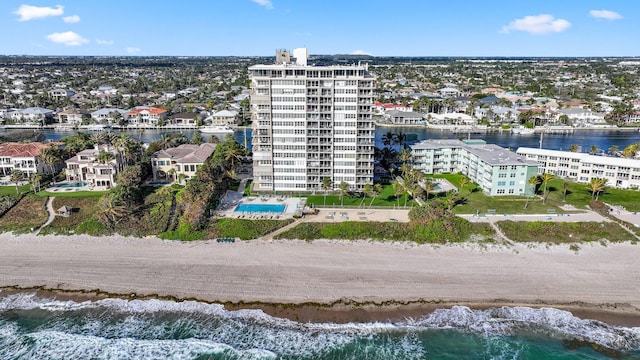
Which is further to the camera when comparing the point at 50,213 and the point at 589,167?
the point at 589,167

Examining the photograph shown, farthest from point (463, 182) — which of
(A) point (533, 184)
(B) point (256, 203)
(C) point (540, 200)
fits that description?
(B) point (256, 203)

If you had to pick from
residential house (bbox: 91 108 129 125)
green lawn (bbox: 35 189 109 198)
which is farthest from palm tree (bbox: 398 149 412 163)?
residential house (bbox: 91 108 129 125)

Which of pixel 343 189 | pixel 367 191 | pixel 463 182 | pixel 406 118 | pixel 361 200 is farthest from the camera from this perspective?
pixel 406 118

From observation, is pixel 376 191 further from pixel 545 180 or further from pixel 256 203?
pixel 545 180

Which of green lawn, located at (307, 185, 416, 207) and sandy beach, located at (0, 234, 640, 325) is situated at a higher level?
green lawn, located at (307, 185, 416, 207)

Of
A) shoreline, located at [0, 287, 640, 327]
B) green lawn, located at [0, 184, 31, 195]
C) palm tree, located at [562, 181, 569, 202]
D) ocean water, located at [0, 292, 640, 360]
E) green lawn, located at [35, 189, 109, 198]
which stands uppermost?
green lawn, located at [0, 184, 31, 195]

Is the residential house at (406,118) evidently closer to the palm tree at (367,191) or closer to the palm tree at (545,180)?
the palm tree at (545,180)

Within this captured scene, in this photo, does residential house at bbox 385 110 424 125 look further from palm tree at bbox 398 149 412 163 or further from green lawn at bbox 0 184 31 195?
green lawn at bbox 0 184 31 195

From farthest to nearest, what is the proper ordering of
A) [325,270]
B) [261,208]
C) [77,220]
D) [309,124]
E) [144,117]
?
[144,117]
[309,124]
[261,208]
[77,220]
[325,270]
